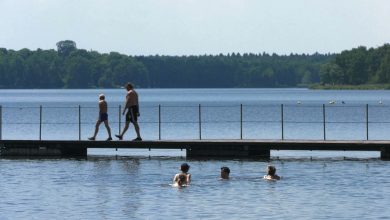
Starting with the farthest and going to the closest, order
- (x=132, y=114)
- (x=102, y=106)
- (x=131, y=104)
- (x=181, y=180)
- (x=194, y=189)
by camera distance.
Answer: (x=102, y=106) < (x=132, y=114) < (x=131, y=104) < (x=181, y=180) < (x=194, y=189)

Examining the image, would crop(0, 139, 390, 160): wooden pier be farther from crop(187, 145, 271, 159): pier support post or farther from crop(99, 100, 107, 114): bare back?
crop(99, 100, 107, 114): bare back

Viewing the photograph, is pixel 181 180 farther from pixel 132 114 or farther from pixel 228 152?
pixel 228 152

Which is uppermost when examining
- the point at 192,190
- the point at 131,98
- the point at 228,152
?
the point at 131,98

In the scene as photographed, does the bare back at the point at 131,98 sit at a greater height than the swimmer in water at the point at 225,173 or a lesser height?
greater

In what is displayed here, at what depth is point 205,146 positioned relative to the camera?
49.2 m

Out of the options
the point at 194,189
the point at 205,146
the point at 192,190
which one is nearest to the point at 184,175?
the point at 194,189

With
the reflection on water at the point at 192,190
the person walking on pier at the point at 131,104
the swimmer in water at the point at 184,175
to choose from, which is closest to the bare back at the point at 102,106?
the person walking on pier at the point at 131,104

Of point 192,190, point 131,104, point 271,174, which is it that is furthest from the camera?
point 131,104

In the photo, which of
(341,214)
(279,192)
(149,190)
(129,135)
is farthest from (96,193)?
(129,135)

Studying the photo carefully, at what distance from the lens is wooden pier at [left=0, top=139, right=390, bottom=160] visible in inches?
1874

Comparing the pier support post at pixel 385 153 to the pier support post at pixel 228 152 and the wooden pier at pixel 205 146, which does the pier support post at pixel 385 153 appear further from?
the pier support post at pixel 228 152

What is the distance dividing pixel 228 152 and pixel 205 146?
3.25ft

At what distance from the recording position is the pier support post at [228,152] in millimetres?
48938

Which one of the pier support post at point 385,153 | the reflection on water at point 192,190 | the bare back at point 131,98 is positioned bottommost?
the reflection on water at point 192,190
